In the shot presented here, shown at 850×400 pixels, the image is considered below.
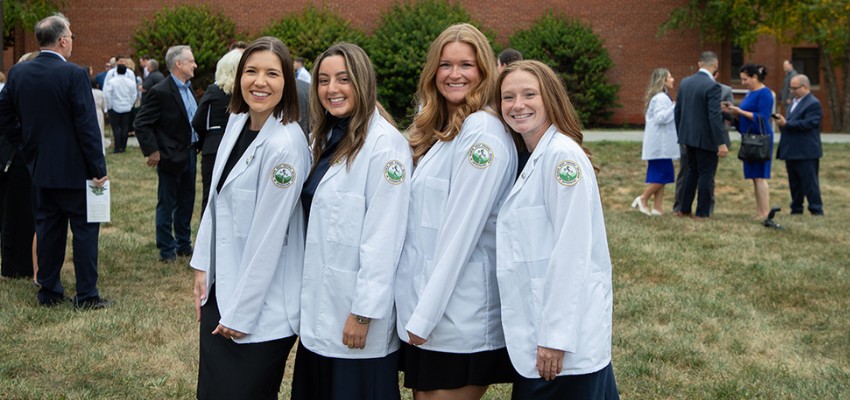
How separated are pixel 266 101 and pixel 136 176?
40.3 feet

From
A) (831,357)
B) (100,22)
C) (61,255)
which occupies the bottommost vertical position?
(831,357)

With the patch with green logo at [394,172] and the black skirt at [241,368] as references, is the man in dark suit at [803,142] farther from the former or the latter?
the black skirt at [241,368]

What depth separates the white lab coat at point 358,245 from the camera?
3.33 metres

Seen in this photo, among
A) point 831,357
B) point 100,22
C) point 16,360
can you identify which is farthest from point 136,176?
point 100,22

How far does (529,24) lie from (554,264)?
29424 millimetres

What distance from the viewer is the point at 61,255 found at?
6.79 m

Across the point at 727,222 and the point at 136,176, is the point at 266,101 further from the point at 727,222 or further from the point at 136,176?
the point at 136,176

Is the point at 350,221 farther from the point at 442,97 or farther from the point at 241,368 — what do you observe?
the point at 241,368

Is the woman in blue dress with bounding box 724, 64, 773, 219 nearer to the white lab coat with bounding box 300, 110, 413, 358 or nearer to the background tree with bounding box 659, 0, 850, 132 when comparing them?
the white lab coat with bounding box 300, 110, 413, 358

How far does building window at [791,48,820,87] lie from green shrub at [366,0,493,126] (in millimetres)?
10958

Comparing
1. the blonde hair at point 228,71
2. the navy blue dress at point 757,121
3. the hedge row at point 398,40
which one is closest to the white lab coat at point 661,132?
the navy blue dress at point 757,121

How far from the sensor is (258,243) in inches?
138

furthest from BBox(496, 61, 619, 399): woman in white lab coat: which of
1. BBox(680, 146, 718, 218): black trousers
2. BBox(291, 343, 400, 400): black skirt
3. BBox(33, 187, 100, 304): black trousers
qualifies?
BBox(680, 146, 718, 218): black trousers


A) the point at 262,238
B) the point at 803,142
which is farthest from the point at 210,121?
the point at 803,142
